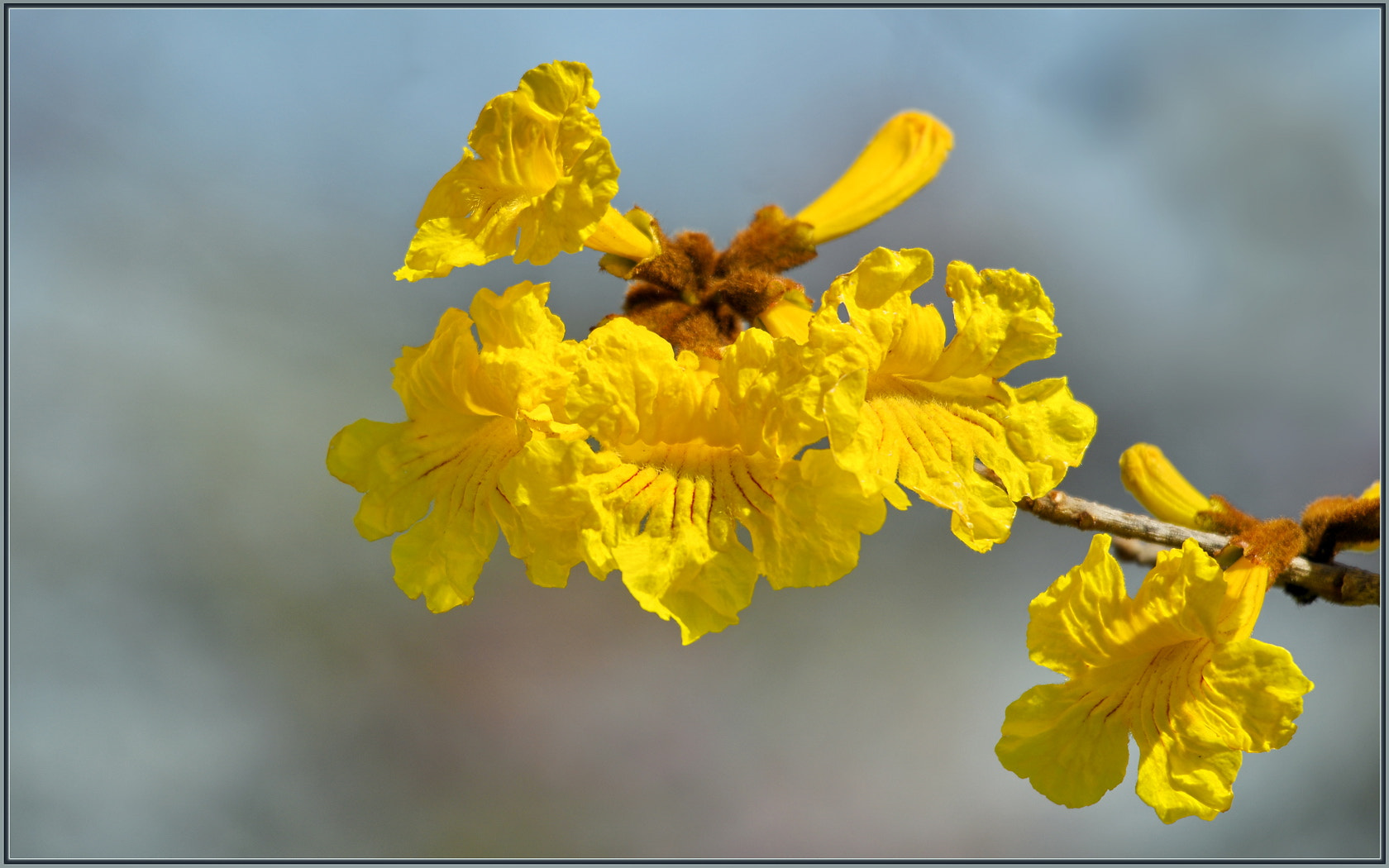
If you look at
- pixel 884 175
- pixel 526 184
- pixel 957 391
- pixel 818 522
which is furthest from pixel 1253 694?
pixel 526 184

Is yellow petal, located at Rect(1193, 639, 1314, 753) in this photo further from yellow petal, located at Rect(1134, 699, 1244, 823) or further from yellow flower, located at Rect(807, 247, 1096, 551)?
yellow flower, located at Rect(807, 247, 1096, 551)

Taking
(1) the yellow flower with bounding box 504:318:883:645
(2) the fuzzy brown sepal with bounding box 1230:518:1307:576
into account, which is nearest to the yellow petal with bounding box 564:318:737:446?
(1) the yellow flower with bounding box 504:318:883:645

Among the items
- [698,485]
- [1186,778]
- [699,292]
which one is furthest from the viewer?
[699,292]

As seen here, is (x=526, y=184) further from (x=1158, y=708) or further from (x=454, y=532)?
(x=1158, y=708)

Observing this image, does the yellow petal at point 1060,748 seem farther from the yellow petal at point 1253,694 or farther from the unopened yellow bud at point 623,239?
the unopened yellow bud at point 623,239

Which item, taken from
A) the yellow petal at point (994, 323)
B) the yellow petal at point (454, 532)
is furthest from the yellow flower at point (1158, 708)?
the yellow petal at point (454, 532)

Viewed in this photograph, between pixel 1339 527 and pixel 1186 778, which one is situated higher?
pixel 1339 527
